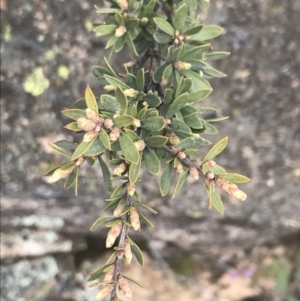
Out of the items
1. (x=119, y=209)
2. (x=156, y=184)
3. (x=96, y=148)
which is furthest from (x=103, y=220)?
(x=156, y=184)

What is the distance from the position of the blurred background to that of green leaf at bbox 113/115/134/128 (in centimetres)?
68

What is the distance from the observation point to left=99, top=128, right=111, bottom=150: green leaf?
1.86ft

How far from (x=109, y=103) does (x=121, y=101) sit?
0.03m

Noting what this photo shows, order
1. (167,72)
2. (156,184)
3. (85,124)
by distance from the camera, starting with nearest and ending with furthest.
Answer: (85,124), (167,72), (156,184)

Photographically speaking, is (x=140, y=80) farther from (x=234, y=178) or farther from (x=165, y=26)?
(x=234, y=178)

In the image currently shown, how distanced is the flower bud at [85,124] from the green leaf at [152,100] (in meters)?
0.17

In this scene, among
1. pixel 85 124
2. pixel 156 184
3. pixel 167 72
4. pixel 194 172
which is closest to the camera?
pixel 85 124

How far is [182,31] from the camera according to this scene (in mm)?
805

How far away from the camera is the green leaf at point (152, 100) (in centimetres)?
70

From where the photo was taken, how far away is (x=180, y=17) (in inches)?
31.0

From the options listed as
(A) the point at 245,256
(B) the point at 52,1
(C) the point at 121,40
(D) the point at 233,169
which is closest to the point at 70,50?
(B) the point at 52,1

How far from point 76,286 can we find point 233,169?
2.60 ft

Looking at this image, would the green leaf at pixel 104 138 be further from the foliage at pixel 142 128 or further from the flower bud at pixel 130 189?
the flower bud at pixel 130 189

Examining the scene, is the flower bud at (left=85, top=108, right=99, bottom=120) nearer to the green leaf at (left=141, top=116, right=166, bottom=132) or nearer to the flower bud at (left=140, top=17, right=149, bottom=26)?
the green leaf at (left=141, top=116, right=166, bottom=132)
